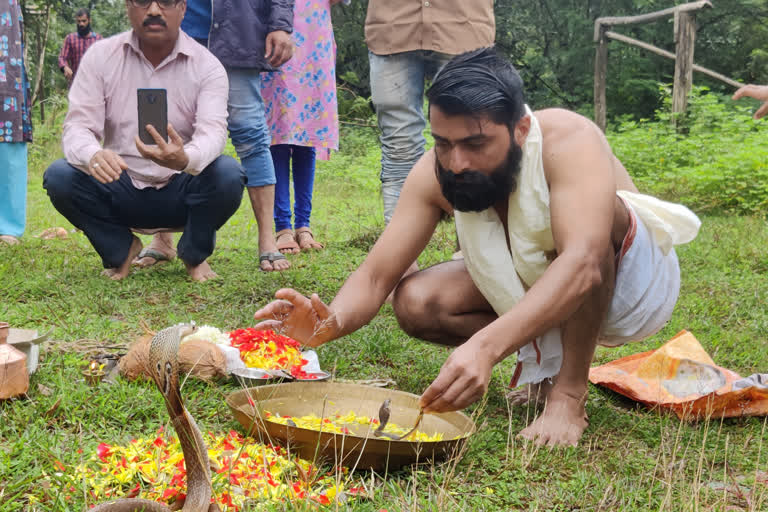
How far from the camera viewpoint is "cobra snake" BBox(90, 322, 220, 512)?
4.74ft

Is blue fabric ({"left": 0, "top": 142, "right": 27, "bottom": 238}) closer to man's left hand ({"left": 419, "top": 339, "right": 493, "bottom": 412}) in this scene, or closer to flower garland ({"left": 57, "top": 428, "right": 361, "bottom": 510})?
flower garland ({"left": 57, "top": 428, "right": 361, "bottom": 510})

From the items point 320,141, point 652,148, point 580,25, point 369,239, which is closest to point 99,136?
point 320,141

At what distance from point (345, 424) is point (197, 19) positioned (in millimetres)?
3527

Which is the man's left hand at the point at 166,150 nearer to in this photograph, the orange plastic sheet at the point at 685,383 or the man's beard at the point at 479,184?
the man's beard at the point at 479,184

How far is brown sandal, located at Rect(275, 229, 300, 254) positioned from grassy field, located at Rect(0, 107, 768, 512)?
215 millimetres

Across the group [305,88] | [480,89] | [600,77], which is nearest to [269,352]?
A: [480,89]

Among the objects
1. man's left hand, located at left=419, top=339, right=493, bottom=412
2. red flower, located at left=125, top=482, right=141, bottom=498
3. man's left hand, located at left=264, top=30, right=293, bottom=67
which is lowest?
red flower, located at left=125, top=482, right=141, bottom=498

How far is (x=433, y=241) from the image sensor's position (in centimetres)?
616

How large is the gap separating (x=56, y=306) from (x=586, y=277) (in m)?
2.69

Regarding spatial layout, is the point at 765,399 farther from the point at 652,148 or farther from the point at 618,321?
the point at 652,148

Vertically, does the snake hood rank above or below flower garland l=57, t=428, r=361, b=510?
above

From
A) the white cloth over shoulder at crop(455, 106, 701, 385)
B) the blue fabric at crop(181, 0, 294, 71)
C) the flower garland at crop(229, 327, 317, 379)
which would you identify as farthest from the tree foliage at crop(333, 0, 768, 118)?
the flower garland at crop(229, 327, 317, 379)

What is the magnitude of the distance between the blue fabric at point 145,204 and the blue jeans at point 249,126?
0.40 metres

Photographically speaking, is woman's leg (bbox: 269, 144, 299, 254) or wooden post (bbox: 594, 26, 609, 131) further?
wooden post (bbox: 594, 26, 609, 131)
